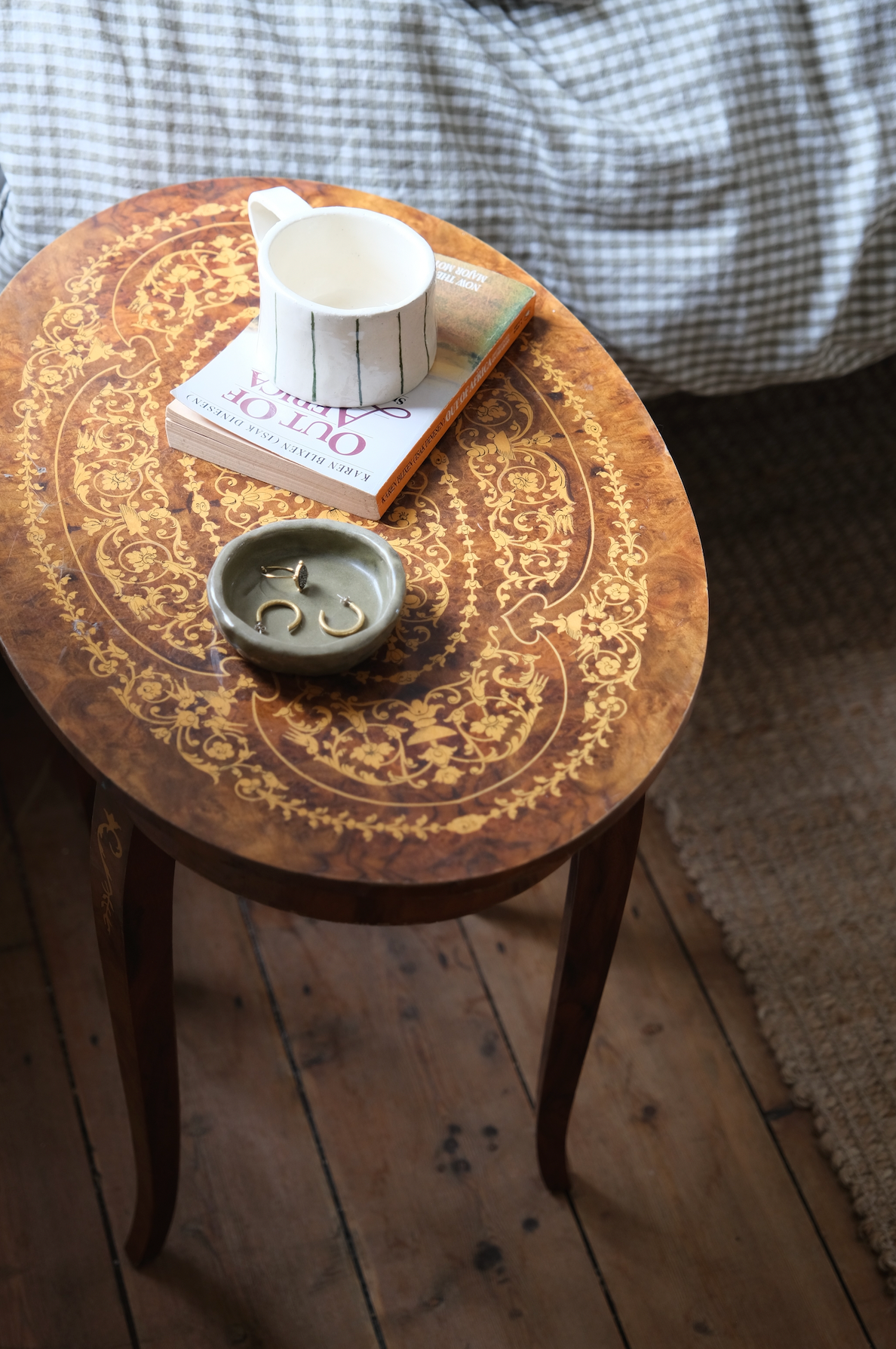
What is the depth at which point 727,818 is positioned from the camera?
104 cm

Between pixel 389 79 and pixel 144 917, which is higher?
pixel 389 79

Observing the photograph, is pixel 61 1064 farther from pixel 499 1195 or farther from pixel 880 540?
pixel 880 540

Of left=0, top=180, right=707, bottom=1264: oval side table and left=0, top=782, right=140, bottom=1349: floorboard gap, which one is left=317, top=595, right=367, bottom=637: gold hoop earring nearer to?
left=0, top=180, right=707, bottom=1264: oval side table

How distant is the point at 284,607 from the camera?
0.53 m

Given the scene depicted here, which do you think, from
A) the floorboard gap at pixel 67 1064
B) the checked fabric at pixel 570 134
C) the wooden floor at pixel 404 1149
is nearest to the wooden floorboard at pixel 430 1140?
the wooden floor at pixel 404 1149

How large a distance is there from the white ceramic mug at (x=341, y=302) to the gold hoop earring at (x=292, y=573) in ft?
0.38

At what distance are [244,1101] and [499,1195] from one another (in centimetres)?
21

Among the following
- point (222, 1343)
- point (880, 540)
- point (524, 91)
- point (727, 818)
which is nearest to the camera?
point (222, 1343)

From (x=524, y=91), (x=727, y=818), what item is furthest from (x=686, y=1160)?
(x=524, y=91)

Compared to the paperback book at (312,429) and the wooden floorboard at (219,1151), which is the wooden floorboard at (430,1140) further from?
the paperback book at (312,429)

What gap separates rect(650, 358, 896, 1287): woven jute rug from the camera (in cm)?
92

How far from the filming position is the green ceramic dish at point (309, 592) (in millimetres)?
503

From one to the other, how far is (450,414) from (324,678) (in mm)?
191

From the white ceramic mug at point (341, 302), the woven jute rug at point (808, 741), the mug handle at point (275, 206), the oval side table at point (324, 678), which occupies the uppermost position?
the mug handle at point (275, 206)
